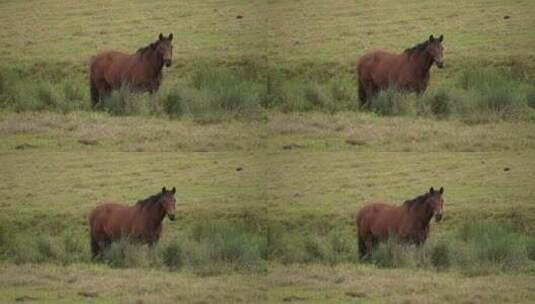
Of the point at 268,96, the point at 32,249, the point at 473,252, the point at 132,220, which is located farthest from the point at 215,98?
the point at 473,252

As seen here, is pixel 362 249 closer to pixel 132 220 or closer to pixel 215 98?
pixel 215 98

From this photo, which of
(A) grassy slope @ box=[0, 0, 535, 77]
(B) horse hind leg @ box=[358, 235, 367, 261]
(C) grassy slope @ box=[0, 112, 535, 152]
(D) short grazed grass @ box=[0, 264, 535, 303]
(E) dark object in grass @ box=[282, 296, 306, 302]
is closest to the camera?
(D) short grazed grass @ box=[0, 264, 535, 303]

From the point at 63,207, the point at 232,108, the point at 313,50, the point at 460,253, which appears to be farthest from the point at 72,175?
the point at 460,253

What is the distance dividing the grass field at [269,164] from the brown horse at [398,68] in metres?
0.09

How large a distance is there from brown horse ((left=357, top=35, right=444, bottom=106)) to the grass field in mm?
90

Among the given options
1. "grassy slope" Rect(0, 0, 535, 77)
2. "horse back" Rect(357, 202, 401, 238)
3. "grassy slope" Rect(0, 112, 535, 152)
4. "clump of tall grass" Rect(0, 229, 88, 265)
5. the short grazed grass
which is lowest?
the short grazed grass

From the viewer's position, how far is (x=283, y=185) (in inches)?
355

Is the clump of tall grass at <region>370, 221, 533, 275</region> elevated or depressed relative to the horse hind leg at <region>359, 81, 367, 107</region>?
depressed

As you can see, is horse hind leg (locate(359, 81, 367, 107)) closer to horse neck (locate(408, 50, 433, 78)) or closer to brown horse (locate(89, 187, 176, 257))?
horse neck (locate(408, 50, 433, 78))

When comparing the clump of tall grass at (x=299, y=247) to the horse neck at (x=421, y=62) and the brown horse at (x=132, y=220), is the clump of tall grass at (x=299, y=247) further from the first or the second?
the horse neck at (x=421, y=62)

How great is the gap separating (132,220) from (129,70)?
0.93 metres


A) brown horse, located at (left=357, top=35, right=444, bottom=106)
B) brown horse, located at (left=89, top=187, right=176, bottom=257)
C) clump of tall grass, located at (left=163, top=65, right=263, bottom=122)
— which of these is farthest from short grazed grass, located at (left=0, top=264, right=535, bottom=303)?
brown horse, located at (left=357, top=35, right=444, bottom=106)

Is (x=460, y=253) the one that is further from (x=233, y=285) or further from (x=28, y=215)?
(x=28, y=215)

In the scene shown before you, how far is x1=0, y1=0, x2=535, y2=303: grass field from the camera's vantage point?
8914mm
